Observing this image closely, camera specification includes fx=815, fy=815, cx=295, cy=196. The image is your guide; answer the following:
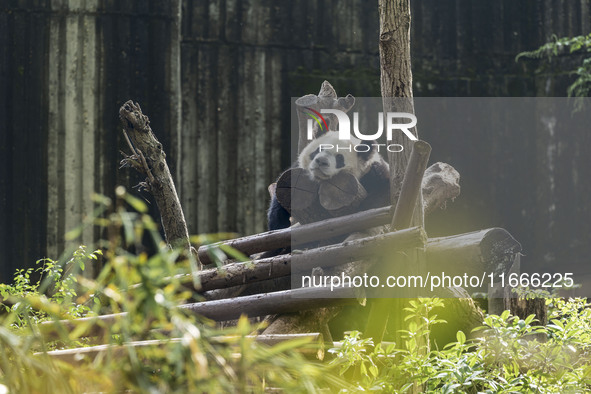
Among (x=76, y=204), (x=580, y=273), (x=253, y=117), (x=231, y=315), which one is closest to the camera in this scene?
(x=231, y=315)

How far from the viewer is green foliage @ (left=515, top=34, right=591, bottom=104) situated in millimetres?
8102

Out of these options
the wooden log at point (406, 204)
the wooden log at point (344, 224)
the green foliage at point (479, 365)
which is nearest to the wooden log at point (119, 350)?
the green foliage at point (479, 365)

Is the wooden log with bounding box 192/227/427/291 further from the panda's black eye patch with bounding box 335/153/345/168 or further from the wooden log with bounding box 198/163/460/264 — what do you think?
the panda's black eye patch with bounding box 335/153/345/168

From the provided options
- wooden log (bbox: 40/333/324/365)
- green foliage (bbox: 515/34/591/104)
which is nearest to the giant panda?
wooden log (bbox: 40/333/324/365)

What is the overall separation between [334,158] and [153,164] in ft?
4.34

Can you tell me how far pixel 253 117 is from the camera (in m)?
7.67

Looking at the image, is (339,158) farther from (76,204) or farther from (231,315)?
(76,204)

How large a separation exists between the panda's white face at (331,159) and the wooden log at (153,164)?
99 cm

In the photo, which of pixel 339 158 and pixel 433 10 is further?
pixel 433 10

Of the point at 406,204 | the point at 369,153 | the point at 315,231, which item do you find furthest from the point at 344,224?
the point at 406,204

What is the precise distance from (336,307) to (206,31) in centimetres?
445

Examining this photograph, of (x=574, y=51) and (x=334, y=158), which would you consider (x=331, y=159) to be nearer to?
(x=334, y=158)

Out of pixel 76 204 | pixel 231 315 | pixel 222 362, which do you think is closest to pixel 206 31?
pixel 76 204

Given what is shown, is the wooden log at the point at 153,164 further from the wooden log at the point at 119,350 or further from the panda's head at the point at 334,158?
the wooden log at the point at 119,350
